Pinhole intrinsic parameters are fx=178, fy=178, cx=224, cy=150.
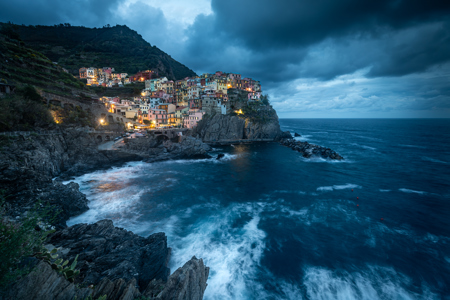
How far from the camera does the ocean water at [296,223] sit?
526 inches

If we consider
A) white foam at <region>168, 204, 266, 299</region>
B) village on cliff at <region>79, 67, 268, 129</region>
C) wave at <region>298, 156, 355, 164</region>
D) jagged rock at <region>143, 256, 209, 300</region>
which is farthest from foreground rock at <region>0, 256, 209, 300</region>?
village on cliff at <region>79, 67, 268, 129</region>

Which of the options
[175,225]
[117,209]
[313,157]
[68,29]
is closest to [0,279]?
[175,225]

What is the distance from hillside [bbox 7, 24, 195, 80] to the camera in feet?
359

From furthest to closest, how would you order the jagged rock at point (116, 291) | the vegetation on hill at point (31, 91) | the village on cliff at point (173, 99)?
the village on cliff at point (173, 99), the vegetation on hill at point (31, 91), the jagged rock at point (116, 291)

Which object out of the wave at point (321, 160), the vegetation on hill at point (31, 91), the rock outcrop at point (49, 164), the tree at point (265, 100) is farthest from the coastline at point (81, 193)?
the tree at point (265, 100)

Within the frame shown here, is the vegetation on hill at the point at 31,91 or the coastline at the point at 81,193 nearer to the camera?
A: the coastline at the point at 81,193

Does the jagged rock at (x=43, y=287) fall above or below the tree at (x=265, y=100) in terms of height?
below

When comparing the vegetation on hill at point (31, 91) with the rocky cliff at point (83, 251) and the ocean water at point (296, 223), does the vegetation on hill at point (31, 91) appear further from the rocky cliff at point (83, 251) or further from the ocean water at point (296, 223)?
the ocean water at point (296, 223)

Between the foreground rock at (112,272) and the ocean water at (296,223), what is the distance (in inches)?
129

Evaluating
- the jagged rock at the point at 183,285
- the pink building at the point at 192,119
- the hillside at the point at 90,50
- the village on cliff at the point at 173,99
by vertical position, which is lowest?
the jagged rock at the point at 183,285

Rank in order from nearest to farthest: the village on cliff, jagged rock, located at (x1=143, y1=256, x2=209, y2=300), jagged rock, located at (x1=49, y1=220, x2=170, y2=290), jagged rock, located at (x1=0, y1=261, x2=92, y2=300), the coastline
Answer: jagged rock, located at (x1=0, y1=261, x2=92, y2=300) < jagged rock, located at (x1=143, y1=256, x2=209, y2=300) < the coastline < jagged rock, located at (x1=49, y1=220, x2=170, y2=290) < the village on cliff

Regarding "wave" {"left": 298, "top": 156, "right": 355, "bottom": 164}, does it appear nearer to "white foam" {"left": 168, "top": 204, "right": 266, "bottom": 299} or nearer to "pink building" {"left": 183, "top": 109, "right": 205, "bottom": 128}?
"white foam" {"left": 168, "top": 204, "right": 266, "bottom": 299}

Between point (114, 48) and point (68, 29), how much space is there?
247 ft

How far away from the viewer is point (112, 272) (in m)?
9.84
